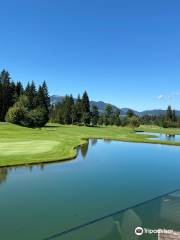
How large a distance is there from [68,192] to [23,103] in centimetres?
6859

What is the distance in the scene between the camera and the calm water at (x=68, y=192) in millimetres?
13555

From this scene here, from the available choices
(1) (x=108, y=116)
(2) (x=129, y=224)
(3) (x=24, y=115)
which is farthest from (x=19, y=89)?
(2) (x=129, y=224)

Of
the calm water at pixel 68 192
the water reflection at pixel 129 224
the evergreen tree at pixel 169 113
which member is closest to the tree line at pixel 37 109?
the evergreen tree at pixel 169 113

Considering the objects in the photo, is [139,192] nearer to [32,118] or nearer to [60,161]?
[60,161]

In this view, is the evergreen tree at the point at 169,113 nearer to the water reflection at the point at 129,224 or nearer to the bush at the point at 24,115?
the bush at the point at 24,115

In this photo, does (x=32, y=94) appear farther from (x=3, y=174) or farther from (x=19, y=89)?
(x=3, y=174)

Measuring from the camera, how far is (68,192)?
19.0m

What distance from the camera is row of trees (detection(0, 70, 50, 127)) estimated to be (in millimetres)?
81000

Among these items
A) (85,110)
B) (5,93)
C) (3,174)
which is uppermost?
(5,93)

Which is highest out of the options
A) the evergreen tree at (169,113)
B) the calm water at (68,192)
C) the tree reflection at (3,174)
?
Answer: the evergreen tree at (169,113)

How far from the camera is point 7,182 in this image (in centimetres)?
2120

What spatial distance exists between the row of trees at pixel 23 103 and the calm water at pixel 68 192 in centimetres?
5241

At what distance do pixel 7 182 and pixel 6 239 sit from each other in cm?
985

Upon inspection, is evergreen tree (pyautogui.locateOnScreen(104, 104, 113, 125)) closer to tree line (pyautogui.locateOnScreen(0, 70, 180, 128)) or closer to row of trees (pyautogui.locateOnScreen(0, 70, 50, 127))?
tree line (pyautogui.locateOnScreen(0, 70, 180, 128))
